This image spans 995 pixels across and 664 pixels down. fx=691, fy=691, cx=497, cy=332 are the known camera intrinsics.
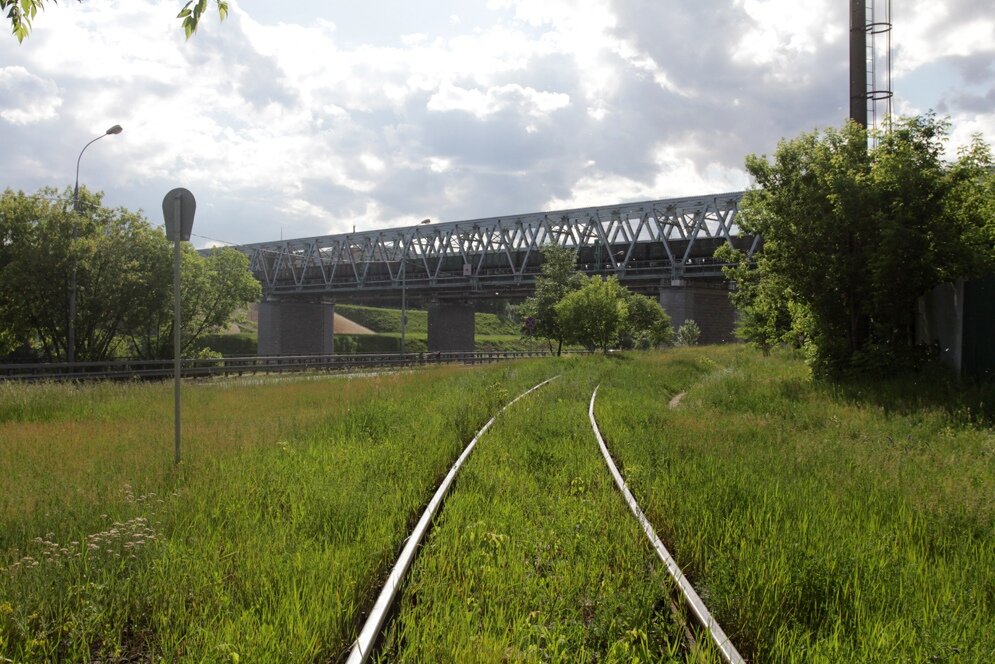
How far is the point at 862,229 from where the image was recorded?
16328 mm

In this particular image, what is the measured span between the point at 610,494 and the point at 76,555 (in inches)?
165

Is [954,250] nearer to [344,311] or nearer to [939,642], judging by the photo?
[939,642]

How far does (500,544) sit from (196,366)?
3493 centimetres

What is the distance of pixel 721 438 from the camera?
9.90m

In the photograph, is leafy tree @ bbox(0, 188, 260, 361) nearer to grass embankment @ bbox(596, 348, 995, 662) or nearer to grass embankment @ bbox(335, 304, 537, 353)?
grass embankment @ bbox(596, 348, 995, 662)

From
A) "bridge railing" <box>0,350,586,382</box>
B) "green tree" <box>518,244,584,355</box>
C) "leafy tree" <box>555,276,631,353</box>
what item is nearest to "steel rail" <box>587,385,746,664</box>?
"bridge railing" <box>0,350,586,382</box>

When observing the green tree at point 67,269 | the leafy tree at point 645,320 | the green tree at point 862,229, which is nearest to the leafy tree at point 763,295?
the green tree at point 862,229

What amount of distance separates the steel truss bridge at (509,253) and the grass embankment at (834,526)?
46.4 meters

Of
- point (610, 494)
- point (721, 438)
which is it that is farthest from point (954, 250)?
point (610, 494)

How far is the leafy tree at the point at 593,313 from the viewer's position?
47062 mm

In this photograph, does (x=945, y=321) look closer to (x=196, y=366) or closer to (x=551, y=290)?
(x=196, y=366)

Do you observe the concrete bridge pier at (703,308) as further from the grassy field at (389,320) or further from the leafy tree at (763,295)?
the grassy field at (389,320)

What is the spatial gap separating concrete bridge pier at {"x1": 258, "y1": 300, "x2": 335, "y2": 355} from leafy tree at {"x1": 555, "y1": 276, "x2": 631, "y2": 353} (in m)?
45.4

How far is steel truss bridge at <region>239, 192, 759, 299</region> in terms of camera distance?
63.6 meters
